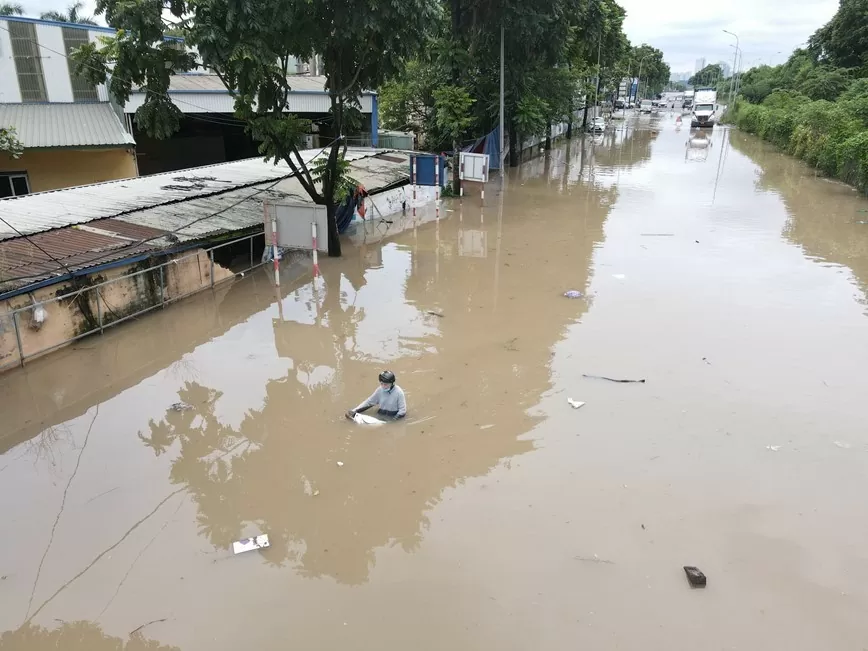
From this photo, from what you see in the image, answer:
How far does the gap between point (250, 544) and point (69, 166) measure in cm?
1992

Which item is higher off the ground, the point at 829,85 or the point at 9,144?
the point at 829,85

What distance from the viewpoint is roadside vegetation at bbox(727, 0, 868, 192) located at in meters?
25.8

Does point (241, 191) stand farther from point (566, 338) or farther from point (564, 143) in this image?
point (564, 143)

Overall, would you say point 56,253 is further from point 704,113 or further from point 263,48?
point 704,113

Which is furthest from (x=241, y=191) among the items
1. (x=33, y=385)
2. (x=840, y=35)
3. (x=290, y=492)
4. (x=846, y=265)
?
(x=840, y=35)

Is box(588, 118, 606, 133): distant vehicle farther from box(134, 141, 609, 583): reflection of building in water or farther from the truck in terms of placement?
box(134, 141, 609, 583): reflection of building in water

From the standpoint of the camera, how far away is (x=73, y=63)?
72.0 feet

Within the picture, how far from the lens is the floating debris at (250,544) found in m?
5.86

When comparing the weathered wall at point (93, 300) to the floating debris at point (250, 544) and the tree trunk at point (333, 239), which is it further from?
the floating debris at point (250, 544)

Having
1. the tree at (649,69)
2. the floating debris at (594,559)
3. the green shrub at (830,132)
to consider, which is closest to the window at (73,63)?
the floating debris at (594,559)

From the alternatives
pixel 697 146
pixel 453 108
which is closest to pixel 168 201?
pixel 453 108

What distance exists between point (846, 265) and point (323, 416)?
13699mm

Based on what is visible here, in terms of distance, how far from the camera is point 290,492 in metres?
6.74

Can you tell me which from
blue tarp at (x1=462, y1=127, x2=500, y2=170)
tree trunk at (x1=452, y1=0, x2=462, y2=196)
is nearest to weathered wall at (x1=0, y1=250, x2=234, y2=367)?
tree trunk at (x1=452, y1=0, x2=462, y2=196)
